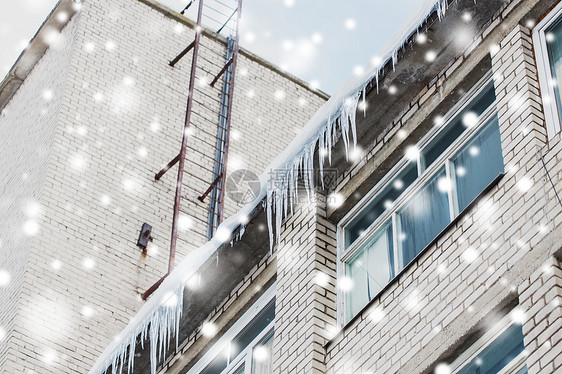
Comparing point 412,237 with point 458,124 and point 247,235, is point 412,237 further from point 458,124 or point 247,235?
point 247,235

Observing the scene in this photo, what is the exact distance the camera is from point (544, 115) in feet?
23.2

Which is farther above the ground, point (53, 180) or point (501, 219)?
point (53, 180)

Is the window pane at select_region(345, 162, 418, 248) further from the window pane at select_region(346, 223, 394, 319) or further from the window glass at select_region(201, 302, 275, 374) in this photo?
the window glass at select_region(201, 302, 275, 374)

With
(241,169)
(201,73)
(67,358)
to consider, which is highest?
(201,73)

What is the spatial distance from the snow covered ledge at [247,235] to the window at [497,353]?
2.57 metres

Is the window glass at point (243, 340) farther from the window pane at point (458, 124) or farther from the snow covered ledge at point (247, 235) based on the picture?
the window pane at point (458, 124)

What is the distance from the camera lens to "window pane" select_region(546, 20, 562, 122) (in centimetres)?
721

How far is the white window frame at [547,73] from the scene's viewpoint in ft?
22.8

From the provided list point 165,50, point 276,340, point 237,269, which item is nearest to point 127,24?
point 165,50

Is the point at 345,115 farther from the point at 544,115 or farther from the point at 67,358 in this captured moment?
the point at 67,358

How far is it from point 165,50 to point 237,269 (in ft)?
26.2

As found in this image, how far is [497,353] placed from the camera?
250 inches

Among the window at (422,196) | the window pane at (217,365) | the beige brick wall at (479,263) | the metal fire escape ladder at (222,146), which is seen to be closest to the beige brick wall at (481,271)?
the beige brick wall at (479,263)
